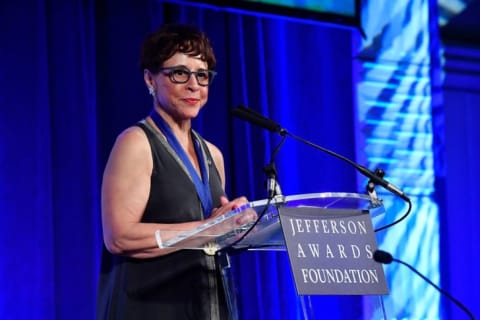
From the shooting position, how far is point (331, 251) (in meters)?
1.92

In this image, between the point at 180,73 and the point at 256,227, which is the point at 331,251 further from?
the point at 180,73

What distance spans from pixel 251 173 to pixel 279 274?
47 cm

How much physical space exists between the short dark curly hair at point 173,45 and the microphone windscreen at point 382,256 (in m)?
0.85

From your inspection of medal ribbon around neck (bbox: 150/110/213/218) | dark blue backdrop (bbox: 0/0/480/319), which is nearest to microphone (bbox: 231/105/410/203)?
medal ribbon around neck (bbox: 150/110/213/218)

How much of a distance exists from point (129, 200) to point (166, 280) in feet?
0.74

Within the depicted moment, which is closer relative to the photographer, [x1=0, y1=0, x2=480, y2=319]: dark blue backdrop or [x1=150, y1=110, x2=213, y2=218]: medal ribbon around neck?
[x1=150, y1=110, x2=213, y2=218]: medal ribbon around neck

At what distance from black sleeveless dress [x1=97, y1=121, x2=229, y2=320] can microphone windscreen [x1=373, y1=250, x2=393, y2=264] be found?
516 millimetres

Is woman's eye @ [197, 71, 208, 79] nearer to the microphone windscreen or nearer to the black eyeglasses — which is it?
the black eyeglasses

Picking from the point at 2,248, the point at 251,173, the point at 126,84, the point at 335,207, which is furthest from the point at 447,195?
the point at 335,207

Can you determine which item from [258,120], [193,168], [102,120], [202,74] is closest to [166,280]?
[193,168]

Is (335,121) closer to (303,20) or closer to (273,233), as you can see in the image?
(303,20)

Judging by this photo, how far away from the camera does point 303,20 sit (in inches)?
153

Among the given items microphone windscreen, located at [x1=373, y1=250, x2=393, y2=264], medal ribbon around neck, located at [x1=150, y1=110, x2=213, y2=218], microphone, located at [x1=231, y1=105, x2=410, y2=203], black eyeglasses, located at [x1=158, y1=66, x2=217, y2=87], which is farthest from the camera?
black eyeglasses, located at [x1=158, y1=66, x2=217, y2=87]

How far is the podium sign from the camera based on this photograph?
1837mm
